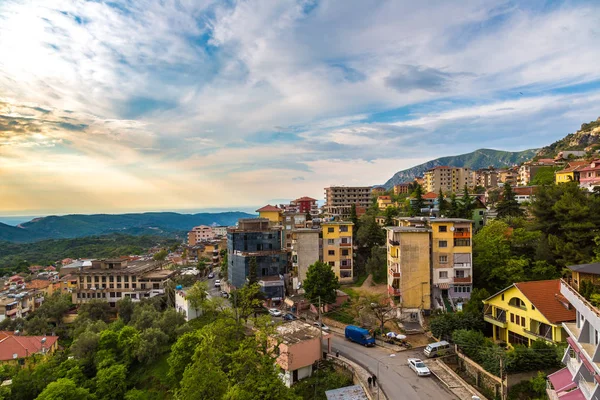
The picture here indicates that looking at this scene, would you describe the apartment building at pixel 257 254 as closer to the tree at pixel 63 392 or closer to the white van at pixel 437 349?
the tree at pixel 63 392

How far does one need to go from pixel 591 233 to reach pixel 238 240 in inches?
1326

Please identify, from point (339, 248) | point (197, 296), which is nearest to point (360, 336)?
point (339, 248)

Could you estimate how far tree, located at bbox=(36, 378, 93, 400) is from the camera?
26.3 m

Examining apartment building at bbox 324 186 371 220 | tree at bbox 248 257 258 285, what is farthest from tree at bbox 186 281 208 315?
apartment building at bbox 324 186 371 220

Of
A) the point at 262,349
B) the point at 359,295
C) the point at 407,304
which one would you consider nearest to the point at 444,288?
the point at 407,304

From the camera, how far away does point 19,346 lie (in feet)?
121

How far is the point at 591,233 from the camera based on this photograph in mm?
25016

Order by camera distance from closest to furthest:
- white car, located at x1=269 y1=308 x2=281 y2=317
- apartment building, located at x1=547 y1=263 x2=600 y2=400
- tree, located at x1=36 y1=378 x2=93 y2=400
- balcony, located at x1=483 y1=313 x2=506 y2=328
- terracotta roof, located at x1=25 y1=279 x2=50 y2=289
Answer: apartment building, located at x1=547 y1=263 x2=600 y2=400, balcony, located at x1=483 y1=313 x2=506 y2=328, tree, located at x1=36 y1=378 x2=93 y2=400, white car, located at x1=269 y1=308 x2=281 y2=317, terracotta roof, located at x1=25 y1=279 x2=50 y2=289

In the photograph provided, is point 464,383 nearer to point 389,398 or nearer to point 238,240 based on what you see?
point 389,398

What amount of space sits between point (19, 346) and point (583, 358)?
46.4 meters

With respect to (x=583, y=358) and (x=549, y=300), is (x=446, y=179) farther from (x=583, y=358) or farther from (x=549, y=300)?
(x=583, y=358)

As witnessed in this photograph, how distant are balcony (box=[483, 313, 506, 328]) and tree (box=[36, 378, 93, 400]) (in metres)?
29.9

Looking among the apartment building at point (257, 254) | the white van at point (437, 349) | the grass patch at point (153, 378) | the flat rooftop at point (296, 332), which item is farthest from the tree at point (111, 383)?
the white van at point (437, 349)

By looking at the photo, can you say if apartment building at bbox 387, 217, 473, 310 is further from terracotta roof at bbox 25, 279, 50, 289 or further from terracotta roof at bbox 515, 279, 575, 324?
terracotta roof at bbox 25, 279, 50, 289
